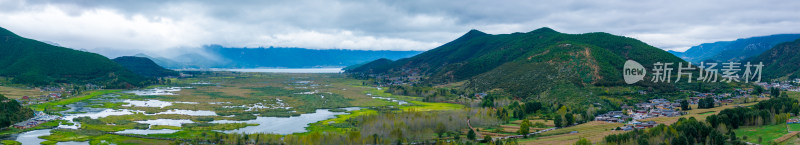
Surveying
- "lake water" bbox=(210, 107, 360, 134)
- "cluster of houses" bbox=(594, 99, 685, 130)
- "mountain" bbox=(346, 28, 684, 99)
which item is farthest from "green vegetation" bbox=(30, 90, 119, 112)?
"cluster of houses" bbox=(594, 99, 685, 130)

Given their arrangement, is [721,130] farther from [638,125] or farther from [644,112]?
[644,112]

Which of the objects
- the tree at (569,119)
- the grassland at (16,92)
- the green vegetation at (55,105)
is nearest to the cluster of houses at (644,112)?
the tree at (569,119)

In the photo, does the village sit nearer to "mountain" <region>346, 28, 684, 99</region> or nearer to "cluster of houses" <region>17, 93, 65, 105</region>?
"mountain" <region>346, 28, 684, 99</region>

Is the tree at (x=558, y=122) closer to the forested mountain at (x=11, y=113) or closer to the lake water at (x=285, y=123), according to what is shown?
the lake water at (x=285, y=123)

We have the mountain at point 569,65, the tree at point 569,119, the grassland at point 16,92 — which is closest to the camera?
the tree at point 569,119

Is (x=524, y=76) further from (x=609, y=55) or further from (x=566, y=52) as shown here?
(x=609, y=55)

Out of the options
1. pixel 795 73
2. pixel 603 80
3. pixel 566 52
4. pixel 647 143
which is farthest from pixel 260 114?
pixel 795 73
